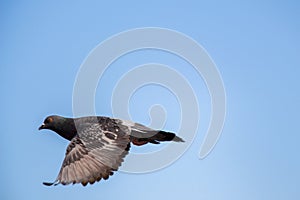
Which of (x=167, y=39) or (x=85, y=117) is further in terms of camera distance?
(x=167, y=39)

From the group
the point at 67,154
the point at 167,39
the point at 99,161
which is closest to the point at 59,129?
the point at 67,154

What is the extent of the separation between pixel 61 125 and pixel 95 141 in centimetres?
145

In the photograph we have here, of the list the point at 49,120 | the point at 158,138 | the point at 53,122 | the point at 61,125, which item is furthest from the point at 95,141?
the point at 49,120

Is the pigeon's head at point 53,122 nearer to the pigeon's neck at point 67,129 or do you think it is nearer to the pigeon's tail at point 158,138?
the pigeon's neck at point 67,129

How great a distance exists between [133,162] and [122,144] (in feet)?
1.59

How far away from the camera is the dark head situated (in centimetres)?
844

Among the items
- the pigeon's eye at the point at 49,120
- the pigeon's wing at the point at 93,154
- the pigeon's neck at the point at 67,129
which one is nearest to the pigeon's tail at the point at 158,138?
the pigeon's wing at the point at 93,154

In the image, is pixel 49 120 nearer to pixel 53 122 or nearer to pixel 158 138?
pixel 53 122

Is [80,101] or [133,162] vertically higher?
[80,101]

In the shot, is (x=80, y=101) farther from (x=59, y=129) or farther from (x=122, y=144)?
(x=59, y=129)

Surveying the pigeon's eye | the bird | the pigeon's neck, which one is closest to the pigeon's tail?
the bird

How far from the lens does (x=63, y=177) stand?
633 centimetres

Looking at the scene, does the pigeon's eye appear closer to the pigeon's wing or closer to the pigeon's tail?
the pigeon's wing

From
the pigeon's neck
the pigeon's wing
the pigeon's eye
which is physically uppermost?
the pigeon's eye
